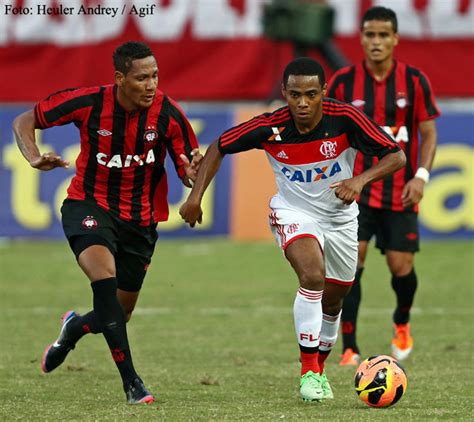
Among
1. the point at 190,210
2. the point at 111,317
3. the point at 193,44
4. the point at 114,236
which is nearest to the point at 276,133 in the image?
the point at 190,210

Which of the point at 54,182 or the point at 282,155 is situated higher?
the point at 282,155

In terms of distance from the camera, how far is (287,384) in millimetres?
8086

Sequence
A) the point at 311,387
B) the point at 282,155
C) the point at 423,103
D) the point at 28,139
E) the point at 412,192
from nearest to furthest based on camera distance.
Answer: the point at 311,387, the point at 282,155, the point at 28,139, the point at 412,192, the point at 423,103

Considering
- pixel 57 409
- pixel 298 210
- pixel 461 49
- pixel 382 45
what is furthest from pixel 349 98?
pixel 461 49

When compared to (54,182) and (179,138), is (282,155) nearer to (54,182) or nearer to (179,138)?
(179,138)

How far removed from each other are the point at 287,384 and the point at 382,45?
9.05 ft

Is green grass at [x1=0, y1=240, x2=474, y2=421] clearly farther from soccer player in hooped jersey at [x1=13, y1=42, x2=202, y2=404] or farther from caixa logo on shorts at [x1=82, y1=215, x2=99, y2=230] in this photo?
caixa logo on shorts at [x1=82, y1=215, x2=99, y2=230]

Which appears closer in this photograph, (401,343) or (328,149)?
(328,149)

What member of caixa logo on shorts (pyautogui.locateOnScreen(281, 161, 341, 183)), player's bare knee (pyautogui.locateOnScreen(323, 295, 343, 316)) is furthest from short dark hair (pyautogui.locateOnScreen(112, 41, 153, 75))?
player's bare knee (pyautogui.locateOnScreen(323, 295, 343, 316))

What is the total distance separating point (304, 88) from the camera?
7.37 m

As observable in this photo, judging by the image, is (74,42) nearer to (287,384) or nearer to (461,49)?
(461,49)

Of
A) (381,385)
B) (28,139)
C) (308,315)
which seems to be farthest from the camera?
(28,139)

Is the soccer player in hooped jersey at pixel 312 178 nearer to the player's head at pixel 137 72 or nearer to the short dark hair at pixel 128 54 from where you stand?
the player's head at pixel 137 72

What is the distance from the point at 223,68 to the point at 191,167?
12218mm
